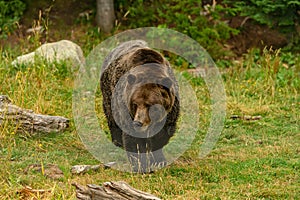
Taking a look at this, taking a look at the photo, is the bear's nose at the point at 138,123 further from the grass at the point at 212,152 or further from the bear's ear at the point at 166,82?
the grass at the point at 212,152

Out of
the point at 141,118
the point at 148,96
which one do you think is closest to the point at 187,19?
the point at 148,96

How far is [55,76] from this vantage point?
9.80 meters

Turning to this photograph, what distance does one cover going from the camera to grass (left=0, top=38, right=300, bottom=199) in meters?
5.66

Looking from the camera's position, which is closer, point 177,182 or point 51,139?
point 177,182

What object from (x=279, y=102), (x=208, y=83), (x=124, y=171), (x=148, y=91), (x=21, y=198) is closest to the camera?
(x=21, y=198)

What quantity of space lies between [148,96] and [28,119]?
2562 mm

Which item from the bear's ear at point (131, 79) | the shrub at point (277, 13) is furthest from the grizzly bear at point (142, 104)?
the shrub at point (277, 13)

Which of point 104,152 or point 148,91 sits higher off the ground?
point 148,91

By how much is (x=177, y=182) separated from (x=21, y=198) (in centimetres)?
158

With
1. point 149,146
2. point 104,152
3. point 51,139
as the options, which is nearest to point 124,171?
point 149,146

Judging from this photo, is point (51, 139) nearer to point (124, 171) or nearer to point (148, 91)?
point (124, 171)

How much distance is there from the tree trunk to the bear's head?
25.3 feet

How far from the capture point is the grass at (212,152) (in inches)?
223

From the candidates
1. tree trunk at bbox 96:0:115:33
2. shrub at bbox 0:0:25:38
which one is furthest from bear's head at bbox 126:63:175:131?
shrub at bbox 0:0:25:38
